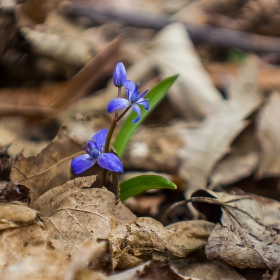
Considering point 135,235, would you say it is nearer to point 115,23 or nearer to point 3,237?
point 3,237

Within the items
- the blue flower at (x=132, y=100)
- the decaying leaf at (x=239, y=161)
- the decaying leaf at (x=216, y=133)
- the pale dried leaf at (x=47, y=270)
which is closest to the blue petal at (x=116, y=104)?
the blue flower at (x=132, y=100)

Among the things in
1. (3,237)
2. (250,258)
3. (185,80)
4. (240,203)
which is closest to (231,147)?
(185,80)

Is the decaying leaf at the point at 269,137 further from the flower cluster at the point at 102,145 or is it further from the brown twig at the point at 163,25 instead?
the flower cluster at the point at 102,145

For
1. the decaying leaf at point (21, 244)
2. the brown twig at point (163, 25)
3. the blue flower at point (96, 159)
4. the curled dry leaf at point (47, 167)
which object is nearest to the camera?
the decaying leaf at point (21, 244)

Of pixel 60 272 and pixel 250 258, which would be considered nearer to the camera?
pixel 60 272

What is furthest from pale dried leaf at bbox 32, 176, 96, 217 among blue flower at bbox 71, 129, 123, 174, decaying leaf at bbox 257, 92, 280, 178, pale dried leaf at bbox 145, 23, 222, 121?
pale dried leaf at bbox 145, 23, 222, 121

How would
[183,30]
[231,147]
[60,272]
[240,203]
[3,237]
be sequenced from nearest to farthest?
[60,272]
[3,237]
[240,203]
[231,147]
[183,30]

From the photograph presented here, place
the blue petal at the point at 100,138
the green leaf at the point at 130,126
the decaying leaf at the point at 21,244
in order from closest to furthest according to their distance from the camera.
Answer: the decaying leaf at the point at 21,244, the blue petal at the point at 100,138, the green leaf at the point at 130,126
